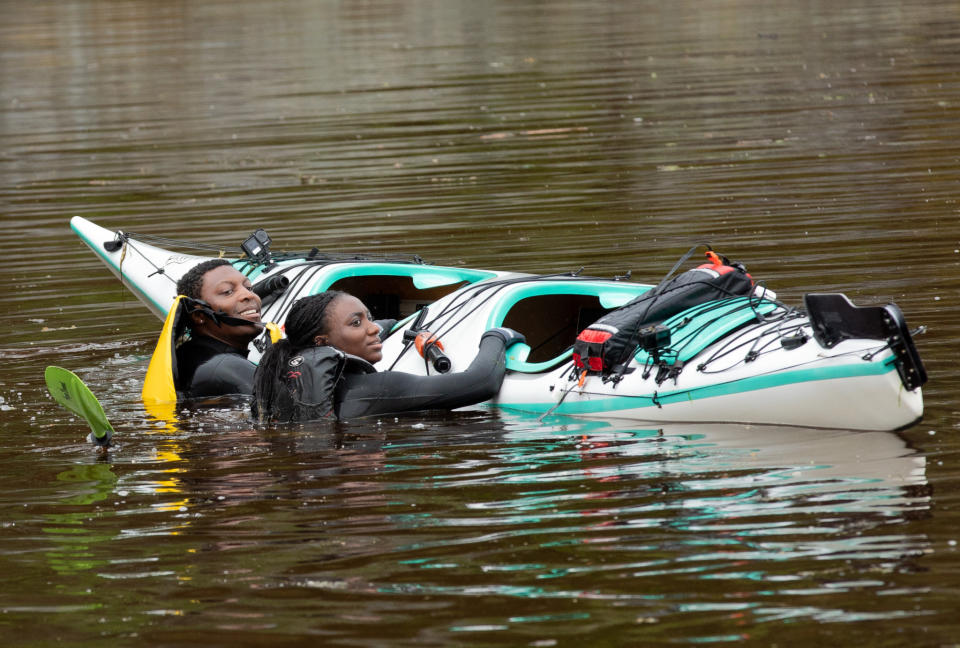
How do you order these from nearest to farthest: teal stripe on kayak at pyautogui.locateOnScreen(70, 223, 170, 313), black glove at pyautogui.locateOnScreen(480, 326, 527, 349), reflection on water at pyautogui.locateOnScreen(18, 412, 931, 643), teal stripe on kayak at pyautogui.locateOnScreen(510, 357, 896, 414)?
reflection on water at pyautogui.locateOnScreen(18, 412, 931, 643) → teal stripe on kayak at pyautogui.locateOnScreen(510, 357, 896, 414) → black glove at pyautogui.locateOnScreen(480, 326, 527, 349) → teal stripe on kayak at pyautogui.locateOnScreen(70, 223, 170, 313)

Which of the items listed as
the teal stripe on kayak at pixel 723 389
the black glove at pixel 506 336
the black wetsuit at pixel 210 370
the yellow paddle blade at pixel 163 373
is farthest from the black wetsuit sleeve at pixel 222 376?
Result: the teal stripe on kayak at pixel 723 389

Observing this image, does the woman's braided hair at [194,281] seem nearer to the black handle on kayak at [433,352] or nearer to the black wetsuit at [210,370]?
the black wetsuit at [210,370]

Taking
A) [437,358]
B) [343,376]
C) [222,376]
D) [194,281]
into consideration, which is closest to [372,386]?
[343,376]

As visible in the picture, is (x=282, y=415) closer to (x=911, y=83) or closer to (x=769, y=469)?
(x=769, y=469)

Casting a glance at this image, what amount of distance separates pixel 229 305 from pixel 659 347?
8.15ft

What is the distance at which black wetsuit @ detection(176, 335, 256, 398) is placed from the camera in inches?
287

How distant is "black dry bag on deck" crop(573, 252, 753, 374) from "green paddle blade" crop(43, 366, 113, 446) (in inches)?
83.0

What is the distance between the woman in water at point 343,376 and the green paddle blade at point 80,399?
0.74 meters

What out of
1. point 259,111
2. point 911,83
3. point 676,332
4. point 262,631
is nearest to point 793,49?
point 911,83

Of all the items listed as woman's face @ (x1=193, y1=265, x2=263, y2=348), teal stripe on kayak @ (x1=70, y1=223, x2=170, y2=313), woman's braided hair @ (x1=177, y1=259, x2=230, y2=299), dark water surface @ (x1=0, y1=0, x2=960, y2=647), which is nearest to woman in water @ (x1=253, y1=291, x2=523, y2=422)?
dark water surface @ (x1=0, y1=0, x2=960, y2=647)

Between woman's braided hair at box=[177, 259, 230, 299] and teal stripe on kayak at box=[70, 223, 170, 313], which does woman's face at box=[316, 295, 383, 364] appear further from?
teal stripe on kayak at box=[70, 223, 170, 313]

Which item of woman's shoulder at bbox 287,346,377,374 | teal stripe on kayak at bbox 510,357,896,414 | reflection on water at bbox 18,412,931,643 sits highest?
woman's shoulder at bbox 287,346,377,374

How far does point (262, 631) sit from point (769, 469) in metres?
2.06

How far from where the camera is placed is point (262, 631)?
413 centimetres
